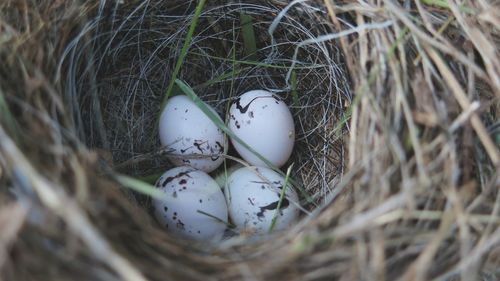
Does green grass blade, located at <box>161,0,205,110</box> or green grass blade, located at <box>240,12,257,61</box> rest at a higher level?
green grass blade, located at <box>240,12,257,61</box>

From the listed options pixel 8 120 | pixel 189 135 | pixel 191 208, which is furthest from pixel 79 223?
pixel 189 135

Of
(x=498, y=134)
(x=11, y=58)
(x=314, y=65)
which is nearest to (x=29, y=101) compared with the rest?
(x=11, y=58)

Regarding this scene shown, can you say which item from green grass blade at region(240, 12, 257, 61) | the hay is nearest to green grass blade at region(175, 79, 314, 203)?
the hay

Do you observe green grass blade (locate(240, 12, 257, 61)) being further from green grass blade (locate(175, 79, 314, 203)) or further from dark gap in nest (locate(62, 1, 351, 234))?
green grass blade (locate(175, 79, 314, 203))

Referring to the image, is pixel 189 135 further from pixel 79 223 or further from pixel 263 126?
pixel 79 223

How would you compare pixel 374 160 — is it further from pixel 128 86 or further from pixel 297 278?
pixel 128 86

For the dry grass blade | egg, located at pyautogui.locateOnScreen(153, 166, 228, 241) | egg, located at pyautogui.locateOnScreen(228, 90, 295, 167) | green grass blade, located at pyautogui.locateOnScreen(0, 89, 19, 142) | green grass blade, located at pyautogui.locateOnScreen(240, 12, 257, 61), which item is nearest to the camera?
the dry grass blade
